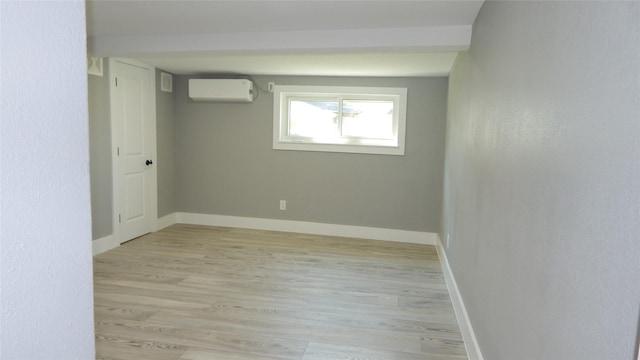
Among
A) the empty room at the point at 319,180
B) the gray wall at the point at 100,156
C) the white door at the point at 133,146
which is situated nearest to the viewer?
the empty room at the point at 319,180

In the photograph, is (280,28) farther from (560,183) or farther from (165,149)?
(165,149)

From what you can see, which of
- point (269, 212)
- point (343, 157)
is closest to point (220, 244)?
point (269, 212)

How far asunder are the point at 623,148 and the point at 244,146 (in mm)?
4934

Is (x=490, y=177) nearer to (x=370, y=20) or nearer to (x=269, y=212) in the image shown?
(x=370, y=20)

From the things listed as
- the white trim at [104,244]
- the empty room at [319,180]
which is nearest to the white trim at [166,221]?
the empty room at [319,180]

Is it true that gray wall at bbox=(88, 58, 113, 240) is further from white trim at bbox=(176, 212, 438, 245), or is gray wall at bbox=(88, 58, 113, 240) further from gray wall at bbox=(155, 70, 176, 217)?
white trim at bbox=(176, 212, 438, 245)

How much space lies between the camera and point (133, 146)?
4.78 meters

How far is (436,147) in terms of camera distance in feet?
16.3

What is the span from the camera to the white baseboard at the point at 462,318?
2223 millimetres

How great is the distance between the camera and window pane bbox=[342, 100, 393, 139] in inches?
204

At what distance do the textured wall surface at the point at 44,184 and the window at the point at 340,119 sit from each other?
176 inches

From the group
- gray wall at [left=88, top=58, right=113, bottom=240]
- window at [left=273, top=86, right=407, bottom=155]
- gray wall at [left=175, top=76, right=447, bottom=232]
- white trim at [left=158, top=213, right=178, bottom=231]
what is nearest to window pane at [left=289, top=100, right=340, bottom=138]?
window at [left=273, top=86, right=407, bottom=155]

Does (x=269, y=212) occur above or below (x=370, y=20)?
below

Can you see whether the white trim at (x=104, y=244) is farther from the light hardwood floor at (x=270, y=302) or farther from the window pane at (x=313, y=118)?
the window pane at (x=313, y=118)
